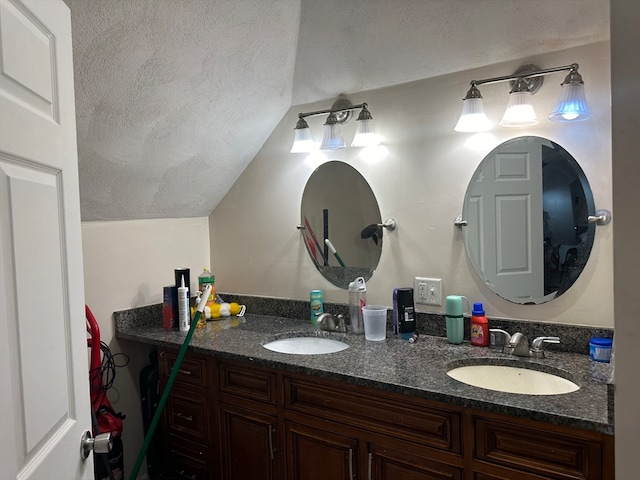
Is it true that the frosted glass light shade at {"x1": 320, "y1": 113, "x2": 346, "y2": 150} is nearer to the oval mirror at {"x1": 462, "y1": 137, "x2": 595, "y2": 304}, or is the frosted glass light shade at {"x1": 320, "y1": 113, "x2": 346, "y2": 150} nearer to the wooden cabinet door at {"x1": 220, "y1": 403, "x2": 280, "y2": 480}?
the oval mirror at {"x1": 462, "y1": 137, "x2": 595, "y2": 304}

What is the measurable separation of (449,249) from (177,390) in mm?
1372

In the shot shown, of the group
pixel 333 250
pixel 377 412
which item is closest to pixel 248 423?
pixel 377 412

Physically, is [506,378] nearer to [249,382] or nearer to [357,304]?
[357,304]

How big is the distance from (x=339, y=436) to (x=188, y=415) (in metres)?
0.84

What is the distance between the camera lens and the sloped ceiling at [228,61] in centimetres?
167

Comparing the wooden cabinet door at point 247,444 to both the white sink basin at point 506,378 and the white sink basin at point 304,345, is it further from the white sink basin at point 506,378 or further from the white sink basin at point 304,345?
the white sink basin at point 506,378

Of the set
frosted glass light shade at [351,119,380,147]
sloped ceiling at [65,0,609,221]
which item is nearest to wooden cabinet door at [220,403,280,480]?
sloped ceiling at [65,0,609,221]

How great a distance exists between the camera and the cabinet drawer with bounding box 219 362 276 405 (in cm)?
192

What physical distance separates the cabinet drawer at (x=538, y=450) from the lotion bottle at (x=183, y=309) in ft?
4.69

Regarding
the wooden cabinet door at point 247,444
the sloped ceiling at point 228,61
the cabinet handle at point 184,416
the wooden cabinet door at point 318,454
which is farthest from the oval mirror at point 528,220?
the cabinet handle at point 184,416

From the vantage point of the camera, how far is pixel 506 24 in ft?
5.81

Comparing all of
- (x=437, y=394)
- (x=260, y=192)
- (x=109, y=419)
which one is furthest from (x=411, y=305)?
(x=109, y=419)

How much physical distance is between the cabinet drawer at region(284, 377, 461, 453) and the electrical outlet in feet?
1.96

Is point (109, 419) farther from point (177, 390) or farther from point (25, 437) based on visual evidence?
point (25, 437)
